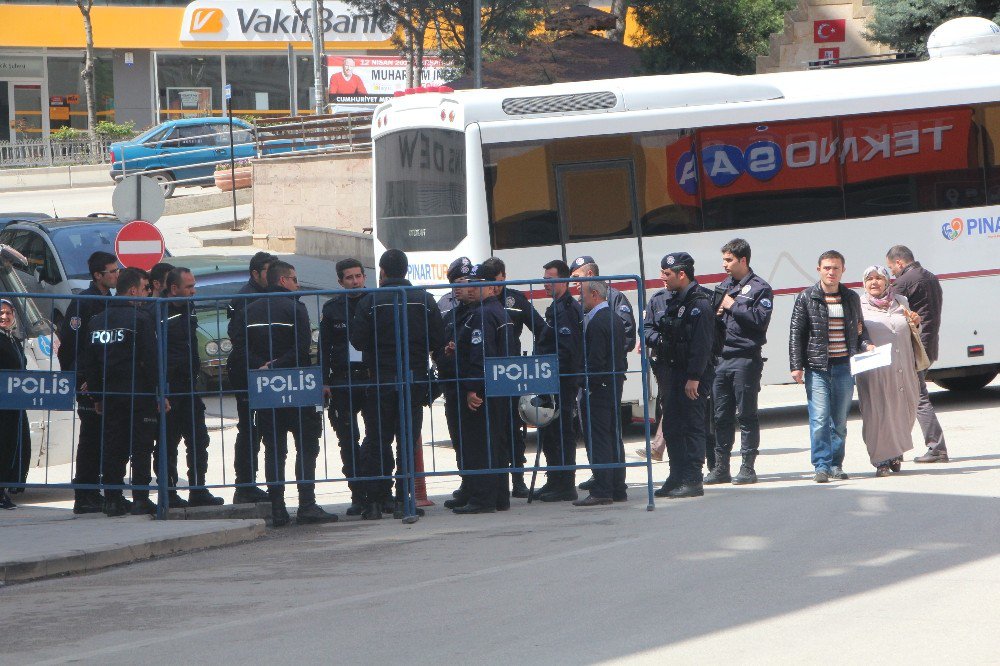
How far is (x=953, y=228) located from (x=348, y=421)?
8.14m

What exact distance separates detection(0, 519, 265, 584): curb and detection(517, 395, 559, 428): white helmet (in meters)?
2.05

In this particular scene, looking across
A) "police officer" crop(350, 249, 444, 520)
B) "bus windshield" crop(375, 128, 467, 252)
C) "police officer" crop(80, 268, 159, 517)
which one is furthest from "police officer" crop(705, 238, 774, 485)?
"police officer" crop(80, 268, 159, 517)

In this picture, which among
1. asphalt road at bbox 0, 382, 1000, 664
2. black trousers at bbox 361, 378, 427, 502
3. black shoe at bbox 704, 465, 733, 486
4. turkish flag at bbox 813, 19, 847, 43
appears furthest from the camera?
turkish flag at bbox 813, 19, 847, 43

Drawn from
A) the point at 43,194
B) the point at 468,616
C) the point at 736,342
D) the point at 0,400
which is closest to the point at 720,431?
the point at 736,342

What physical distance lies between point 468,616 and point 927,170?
1009 centimetres

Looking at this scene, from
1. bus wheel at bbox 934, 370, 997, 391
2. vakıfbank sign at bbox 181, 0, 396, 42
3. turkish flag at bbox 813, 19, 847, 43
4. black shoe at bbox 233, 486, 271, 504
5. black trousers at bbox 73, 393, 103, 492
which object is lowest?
black shoe at bbox 233, 486, 271, 504

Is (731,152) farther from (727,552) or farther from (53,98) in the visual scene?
(53,98)

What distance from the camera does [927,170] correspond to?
48.9ft

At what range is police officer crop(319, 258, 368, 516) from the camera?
9.77 m

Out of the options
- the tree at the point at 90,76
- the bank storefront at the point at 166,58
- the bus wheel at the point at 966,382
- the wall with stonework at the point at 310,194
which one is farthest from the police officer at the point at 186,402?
the bank storefront at the point at 166,58

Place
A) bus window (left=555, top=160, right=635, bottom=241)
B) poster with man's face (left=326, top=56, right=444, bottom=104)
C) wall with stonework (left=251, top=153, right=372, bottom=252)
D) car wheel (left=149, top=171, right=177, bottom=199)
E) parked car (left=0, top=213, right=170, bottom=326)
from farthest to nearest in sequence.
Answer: poster with man's face (left=326, top=56, right=444, bottom=104) < car wheel (left=149, top=171, right=177, bottom=199) < wall with stonework (left=251, top=153, right=372, bottom=252) < parked car (left=0, top=213, right=170, bottom=326) < bus window (left=555, top=160, right=635, bottom=241)

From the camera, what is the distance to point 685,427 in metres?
10.1

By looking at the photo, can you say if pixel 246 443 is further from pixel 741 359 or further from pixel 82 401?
pixel 741 359

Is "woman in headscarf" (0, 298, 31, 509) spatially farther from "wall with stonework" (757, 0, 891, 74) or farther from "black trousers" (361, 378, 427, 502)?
"wall with stonework" (757, 0, 891, 74)
